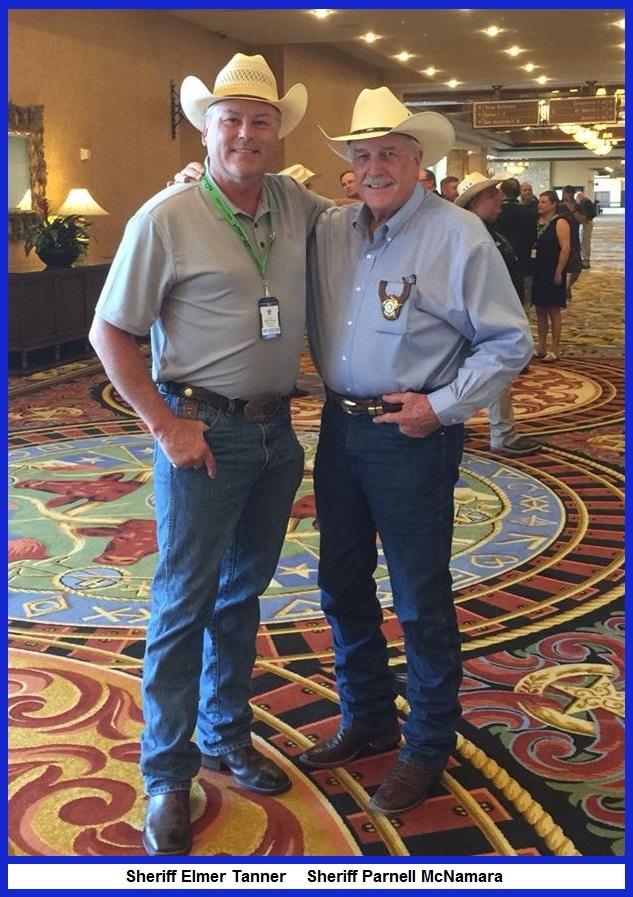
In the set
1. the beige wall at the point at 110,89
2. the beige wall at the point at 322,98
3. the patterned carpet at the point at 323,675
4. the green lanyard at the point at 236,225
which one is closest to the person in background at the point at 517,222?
the patterned carpet at the point at 323,675

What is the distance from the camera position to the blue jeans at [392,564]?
91.2 inches

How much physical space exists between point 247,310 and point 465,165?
99.5 feet

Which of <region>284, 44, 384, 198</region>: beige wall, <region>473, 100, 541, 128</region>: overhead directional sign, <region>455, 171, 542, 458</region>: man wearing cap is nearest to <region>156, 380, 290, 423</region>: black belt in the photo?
<region>455, 171, 542, 458</region>: man wearing cap

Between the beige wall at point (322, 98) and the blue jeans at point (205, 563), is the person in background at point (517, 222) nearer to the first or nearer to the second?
the beige wall at point (322, 98)

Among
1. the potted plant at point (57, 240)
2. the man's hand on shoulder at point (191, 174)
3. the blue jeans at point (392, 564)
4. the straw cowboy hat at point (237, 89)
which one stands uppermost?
the potted plant at point (57, 240)

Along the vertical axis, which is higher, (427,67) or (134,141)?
(427,67)

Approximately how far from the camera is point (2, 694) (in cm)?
278

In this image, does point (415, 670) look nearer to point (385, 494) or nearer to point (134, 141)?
point (385, 494)

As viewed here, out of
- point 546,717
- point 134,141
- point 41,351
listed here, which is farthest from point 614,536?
point 134,141

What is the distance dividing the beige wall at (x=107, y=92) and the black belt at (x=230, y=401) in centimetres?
729

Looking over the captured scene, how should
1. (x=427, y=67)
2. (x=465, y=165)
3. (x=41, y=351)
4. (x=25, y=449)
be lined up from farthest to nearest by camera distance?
(x=465, y=165)
(x=427, y=67)
(x=41, y=351)
(x=25, y=449)

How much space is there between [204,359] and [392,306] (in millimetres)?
434

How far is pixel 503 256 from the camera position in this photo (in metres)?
5.55

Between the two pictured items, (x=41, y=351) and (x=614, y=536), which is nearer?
(x=614, y=536)
